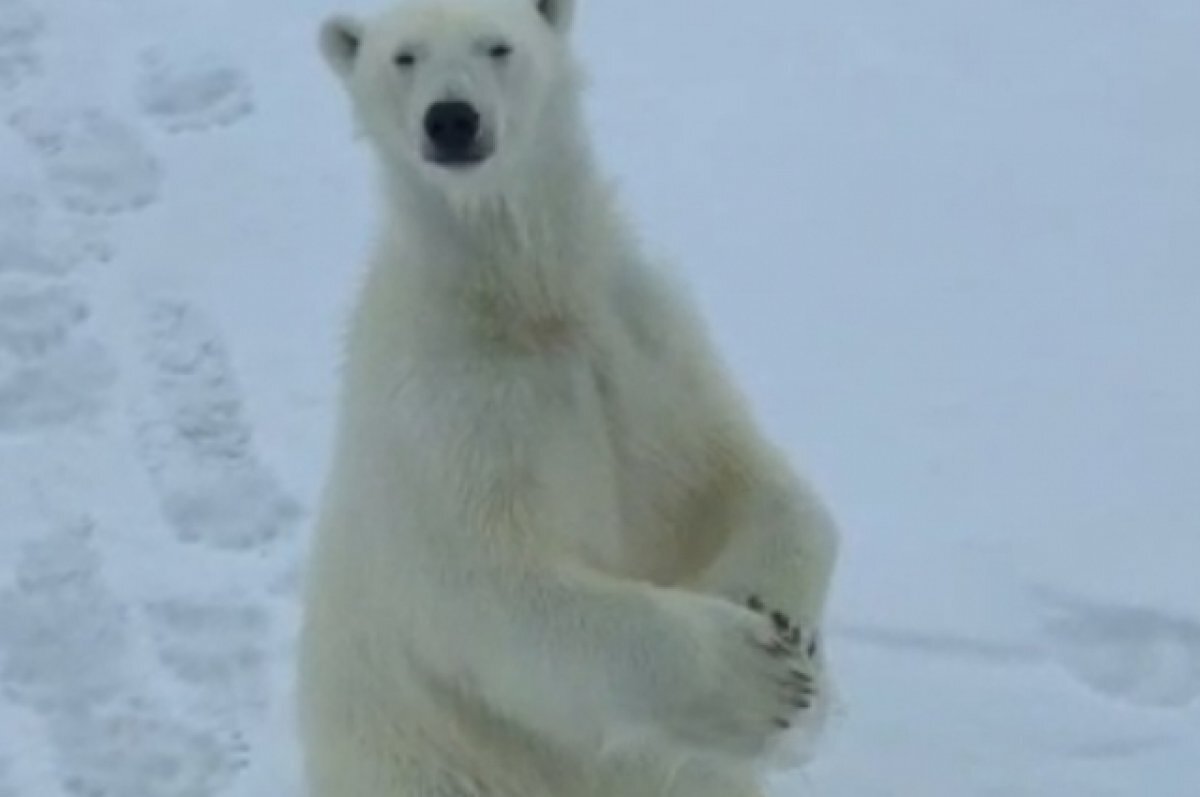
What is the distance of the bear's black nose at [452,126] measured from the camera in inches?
161

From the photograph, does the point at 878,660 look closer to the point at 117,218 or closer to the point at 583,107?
the point at 583,107

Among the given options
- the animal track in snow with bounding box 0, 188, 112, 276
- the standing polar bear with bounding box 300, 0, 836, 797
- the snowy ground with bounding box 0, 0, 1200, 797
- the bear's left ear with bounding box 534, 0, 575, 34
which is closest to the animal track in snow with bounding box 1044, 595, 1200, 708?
the snowy ground with bounding box 0, 0, 1200, 797

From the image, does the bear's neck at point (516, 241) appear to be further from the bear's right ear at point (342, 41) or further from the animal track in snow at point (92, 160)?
the animal track in snow at point (92, 160)

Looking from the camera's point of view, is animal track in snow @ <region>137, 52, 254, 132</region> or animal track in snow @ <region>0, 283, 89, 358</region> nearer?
animal track in snow @ <region>0, 283, 89, 358</region>

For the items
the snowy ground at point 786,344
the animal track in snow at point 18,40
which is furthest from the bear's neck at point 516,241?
the animal track in snow at point 18,40

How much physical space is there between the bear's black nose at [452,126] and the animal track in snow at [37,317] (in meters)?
2.25

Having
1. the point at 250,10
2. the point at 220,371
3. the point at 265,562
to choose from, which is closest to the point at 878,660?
the point at 265,562

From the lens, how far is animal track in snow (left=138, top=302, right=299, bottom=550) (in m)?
5.73

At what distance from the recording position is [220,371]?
6.20m

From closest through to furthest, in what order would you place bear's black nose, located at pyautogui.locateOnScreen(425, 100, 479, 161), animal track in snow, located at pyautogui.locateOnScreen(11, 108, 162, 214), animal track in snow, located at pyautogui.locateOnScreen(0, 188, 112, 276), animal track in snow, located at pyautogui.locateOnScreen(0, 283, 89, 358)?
bear's black nose, located at pyautogui.locateOnScreen(425, 100, 479, 161)
animal track in snow, located at pyautogui.locateOnScreen(0, 283, 89, 358)
animal track in snow, located at pyautogui.locateOnScreen(0, 188, 112, 276)
animal track in snow, located at pyautogui.locateOnScreen(11, 108, 162, 214)

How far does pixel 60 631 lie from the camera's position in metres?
5.57

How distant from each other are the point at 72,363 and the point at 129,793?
1234 mm

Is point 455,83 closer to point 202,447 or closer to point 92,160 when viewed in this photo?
point 202,447

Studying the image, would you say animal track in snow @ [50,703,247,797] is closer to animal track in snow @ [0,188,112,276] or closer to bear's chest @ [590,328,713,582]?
bear's chest @ [590,328,713,582]
